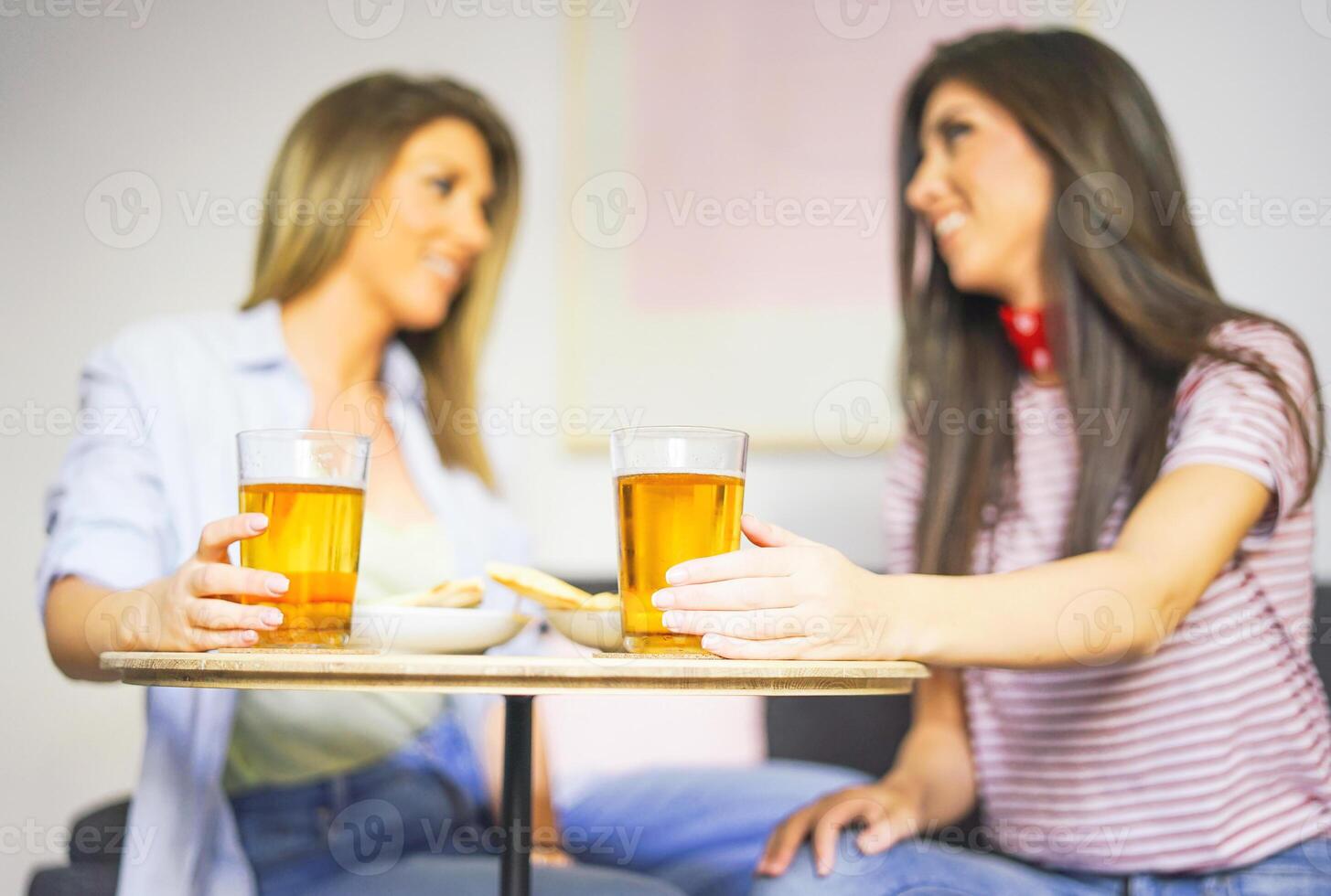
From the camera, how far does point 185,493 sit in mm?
1694

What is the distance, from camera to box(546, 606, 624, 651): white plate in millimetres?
1033

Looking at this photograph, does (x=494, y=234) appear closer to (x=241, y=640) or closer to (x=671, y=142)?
(x=671, y=142)

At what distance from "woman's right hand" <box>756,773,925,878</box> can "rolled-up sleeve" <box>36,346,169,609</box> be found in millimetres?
811

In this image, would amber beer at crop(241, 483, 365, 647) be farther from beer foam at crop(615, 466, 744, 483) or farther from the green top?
the green top

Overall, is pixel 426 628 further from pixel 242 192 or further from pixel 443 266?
pixel 242 192

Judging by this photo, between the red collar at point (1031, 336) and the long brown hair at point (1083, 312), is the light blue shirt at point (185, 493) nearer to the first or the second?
the long brown hair at point (1083, 312)

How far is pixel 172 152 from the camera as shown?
236 centimetres

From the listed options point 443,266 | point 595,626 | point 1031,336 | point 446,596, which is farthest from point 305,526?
point 443,266

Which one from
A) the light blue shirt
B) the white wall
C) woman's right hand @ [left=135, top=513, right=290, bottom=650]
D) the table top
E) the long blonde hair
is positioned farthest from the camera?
the white wall

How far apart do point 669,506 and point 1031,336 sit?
0.91 metres

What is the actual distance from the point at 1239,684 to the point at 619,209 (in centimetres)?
147

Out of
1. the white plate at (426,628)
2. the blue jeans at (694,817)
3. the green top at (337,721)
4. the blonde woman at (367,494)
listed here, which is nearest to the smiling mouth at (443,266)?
the blonde woman at (367,494)

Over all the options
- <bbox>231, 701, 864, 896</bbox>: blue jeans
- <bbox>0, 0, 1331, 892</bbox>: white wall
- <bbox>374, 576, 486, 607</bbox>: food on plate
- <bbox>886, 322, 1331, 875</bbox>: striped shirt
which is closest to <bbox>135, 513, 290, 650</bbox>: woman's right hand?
<bbox>374, 576, 486, 607</bbox>: food on plate

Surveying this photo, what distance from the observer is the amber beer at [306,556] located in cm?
101
